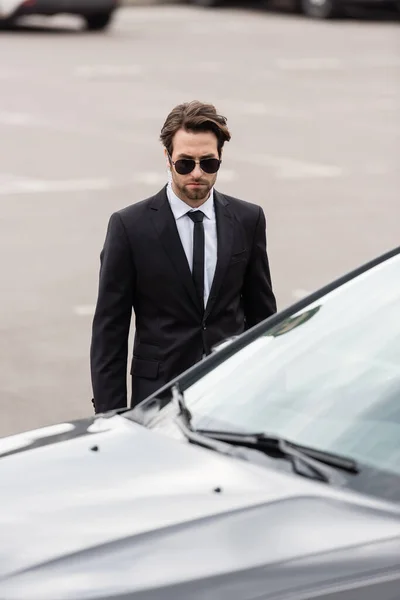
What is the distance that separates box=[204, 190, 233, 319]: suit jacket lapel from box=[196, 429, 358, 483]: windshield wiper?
60.3 inches

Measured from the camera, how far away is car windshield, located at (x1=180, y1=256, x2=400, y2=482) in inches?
154

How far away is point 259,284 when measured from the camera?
577cm

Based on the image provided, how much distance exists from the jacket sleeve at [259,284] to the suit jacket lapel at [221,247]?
134 millimetres

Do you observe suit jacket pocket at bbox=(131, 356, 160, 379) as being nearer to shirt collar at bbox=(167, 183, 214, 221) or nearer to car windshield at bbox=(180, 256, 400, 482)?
shirt collar at bbox=(167, 183, 214, 221)

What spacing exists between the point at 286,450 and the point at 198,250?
1819 mm

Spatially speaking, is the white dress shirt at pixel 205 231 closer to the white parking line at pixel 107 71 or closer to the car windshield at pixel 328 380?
the car windshield at pixel 328 380

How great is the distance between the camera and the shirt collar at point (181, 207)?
562 centimetres

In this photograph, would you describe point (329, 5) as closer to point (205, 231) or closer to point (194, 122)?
point (205, 231)

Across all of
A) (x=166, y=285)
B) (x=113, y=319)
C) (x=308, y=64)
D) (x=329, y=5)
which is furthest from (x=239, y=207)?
(x=329, y=5)

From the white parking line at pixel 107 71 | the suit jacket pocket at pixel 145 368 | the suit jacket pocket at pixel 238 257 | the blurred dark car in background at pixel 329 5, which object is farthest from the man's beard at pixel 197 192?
the blurred dark car in background at pixel 329 5

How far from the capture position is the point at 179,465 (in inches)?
150

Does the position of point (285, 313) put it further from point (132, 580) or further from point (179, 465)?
point (132, 580)

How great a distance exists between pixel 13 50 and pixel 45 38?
7.41 feet

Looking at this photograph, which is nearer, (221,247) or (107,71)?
Answer: (221,247)
